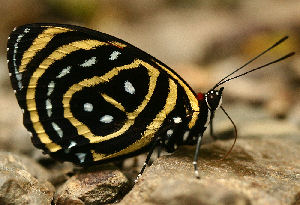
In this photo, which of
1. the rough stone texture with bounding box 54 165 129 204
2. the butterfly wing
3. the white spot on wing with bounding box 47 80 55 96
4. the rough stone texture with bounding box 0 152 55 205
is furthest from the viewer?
the white spot on wing with bounding box 47 80 55 96

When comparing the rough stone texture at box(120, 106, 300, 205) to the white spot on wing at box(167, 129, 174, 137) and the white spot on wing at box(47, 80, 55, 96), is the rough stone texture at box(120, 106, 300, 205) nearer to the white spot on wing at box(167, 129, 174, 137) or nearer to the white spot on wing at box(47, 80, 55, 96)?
the white spot on wing at box(167, 129, 174, 137)

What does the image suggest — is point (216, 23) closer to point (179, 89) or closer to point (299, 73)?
point (299, 73)

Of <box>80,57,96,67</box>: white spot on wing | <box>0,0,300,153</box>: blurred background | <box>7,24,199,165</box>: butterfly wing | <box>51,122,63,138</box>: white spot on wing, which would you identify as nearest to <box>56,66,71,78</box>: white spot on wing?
<box>7,24,199,165</box>: butterfly wing

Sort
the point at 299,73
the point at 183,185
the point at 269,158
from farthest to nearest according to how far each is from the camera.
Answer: the point at 299,73
the point at 269,158
the point at 183,185

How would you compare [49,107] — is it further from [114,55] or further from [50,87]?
[114,55]

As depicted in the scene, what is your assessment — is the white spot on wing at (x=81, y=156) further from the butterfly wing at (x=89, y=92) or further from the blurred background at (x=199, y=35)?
the blurred background at (x=199, y=35)

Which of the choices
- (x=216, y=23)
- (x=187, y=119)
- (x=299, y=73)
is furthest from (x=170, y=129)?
(x=216, y=23)

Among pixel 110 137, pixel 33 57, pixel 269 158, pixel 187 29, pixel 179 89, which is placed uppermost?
pixel 187 29
